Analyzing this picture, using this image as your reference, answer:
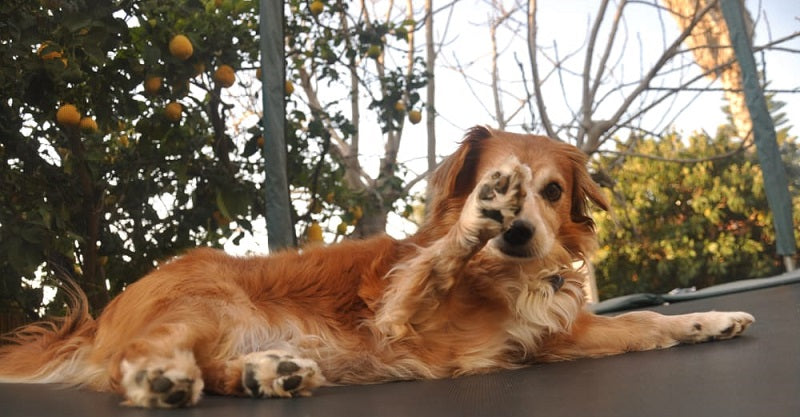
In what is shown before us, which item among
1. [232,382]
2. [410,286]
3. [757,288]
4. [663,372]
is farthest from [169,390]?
[757,288]

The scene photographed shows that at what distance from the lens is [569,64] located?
686cm

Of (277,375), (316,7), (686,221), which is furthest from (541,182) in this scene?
(686,221)

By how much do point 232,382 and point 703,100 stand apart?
713 centimetres

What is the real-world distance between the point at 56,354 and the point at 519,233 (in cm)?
124

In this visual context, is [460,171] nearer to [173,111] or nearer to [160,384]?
[160,384]

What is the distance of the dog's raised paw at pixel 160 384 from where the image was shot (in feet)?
5.17

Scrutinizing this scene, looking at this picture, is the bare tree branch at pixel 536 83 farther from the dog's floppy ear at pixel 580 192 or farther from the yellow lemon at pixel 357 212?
the dog's floppy ear at pixel 580 192

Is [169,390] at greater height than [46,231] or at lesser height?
lesser

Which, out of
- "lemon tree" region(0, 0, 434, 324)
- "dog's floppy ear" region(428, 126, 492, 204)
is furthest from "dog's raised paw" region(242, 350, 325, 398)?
"lemon tree" region(0, 0, 434, 324)

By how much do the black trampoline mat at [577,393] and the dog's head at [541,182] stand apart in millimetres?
363

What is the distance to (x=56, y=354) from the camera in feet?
7.06

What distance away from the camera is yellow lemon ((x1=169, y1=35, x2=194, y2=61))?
3162 mm

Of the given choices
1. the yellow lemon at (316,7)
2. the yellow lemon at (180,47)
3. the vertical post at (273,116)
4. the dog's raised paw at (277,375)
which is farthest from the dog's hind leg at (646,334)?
the yellow lemon at (316,7)

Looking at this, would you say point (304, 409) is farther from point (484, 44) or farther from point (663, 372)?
point (484, 44)
